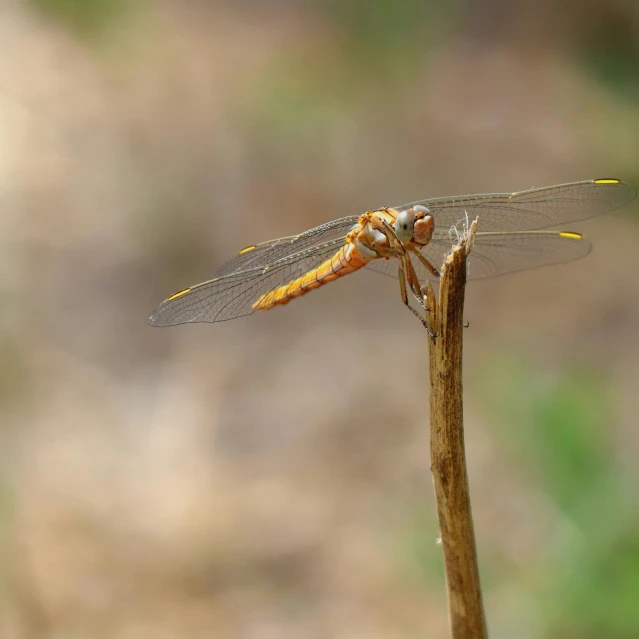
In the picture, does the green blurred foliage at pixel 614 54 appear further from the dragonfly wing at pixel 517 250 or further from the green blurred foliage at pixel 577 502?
the dragonfly wing at pixel 517 250

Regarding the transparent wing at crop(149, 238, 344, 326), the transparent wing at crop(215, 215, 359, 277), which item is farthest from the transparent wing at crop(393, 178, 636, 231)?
the transparent wing at crop(149, 238, 344, 326)

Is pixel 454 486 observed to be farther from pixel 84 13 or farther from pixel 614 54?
pixel 614 54

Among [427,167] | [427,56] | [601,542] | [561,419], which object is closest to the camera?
[601,542]

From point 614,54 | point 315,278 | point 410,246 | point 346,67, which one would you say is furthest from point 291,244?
point 614,54

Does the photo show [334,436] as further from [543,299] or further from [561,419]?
[543,299]

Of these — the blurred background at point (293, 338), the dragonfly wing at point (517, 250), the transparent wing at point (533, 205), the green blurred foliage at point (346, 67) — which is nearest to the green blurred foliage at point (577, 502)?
the blurred background at point (293, 338)

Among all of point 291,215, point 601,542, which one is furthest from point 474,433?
point 291,215

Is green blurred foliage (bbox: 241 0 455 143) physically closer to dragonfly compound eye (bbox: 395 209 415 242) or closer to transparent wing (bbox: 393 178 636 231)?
transparent wing (bbox: 393 178 636 231)
